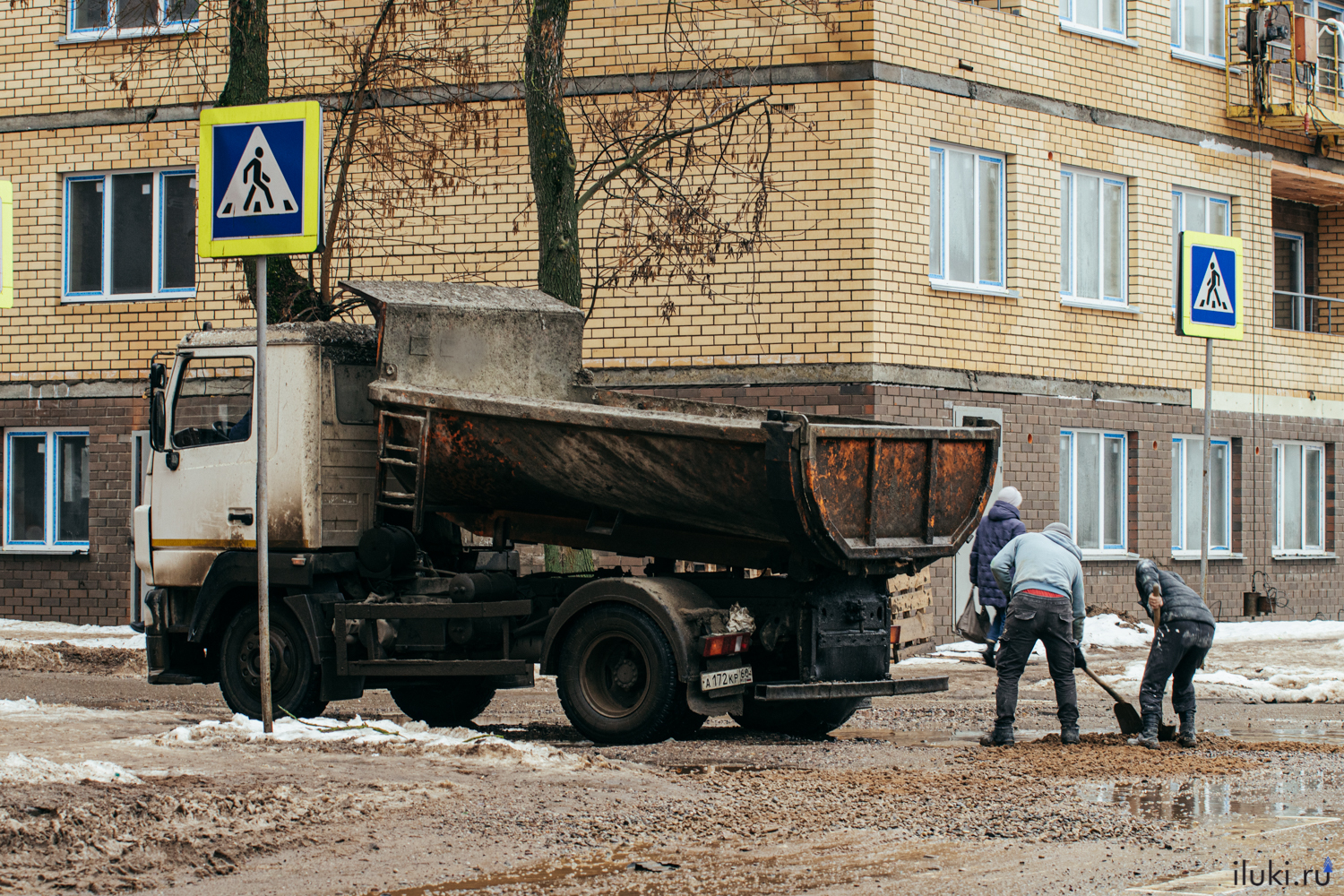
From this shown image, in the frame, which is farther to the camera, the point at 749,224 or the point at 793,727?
the point at 749,224

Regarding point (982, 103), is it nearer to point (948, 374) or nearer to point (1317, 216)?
point (948, 374)

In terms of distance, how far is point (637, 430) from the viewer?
971 cm

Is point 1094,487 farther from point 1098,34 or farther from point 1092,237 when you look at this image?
point 1098,34

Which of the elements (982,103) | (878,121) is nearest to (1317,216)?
(982,103)

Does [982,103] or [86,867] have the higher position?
[982,103]

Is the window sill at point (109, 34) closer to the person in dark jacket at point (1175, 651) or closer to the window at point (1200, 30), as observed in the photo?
the window at point (1200, 30)

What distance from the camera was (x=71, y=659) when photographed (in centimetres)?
1630

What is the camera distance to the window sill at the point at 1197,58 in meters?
21.4

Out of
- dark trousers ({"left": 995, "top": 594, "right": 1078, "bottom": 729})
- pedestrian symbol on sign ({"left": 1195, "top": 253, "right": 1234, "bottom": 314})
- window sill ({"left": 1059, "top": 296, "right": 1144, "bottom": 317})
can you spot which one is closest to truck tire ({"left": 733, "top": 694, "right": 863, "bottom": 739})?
dark trousers ({"left": 995, "top": 594, "right": 1078, "bottom": 729})

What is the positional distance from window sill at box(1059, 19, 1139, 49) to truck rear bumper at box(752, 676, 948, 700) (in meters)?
11.6

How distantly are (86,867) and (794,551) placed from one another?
473cm

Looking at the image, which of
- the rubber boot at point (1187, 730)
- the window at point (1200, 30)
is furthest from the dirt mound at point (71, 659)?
the window at point (1200, 30)

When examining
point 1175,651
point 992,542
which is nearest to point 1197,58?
point 992,542

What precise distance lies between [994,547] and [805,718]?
4.41 m
